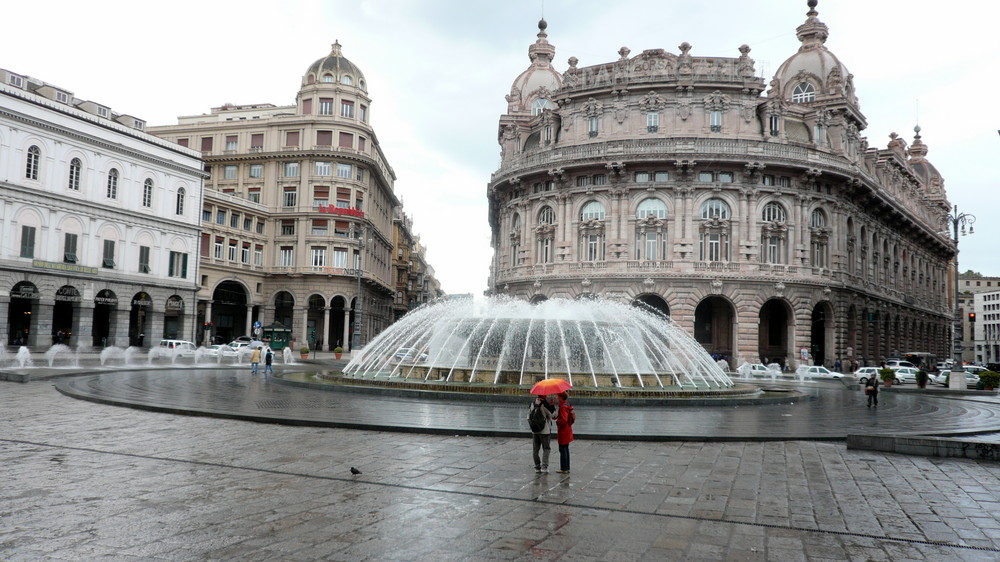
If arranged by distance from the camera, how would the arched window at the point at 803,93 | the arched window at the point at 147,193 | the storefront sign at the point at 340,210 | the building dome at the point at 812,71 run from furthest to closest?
the storefront sign at the point at 340,210 → the arched window at the point at 803,93 → the building dome at the point at 812,71 → the arched window at the point at 147,193

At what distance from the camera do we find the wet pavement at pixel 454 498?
591 centimetres

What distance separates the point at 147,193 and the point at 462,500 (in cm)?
4454

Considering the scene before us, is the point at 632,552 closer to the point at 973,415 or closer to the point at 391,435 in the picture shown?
the point at 391,435

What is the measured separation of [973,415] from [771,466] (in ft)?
39.6

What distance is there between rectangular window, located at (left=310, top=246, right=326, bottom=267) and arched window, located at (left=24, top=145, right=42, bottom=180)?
2136cm

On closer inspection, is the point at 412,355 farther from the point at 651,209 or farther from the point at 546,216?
the point at 546,216

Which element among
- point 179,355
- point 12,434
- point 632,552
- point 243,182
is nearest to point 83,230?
point 179,355

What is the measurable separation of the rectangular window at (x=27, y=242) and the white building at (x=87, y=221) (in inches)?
2.2

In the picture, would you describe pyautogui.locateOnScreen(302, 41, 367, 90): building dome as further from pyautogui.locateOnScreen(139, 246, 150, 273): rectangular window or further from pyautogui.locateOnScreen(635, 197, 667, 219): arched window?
pyautogui.locateOnScreen(635, 197, 667, 219): arched window

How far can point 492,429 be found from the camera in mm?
12133

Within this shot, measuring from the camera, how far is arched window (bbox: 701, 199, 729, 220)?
4306 centimetres

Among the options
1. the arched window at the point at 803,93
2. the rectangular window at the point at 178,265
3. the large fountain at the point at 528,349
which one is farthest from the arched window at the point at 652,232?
the rectangular window at the point at 178,265

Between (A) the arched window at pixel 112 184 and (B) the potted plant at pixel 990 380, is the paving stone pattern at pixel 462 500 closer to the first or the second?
(B) the potted plant at pixel 990 380

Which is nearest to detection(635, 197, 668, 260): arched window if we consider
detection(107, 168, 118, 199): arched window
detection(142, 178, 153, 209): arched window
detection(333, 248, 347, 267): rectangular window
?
detection(333, 248, 347, 267): rectangular window
